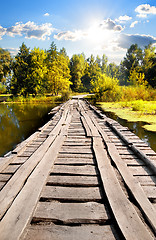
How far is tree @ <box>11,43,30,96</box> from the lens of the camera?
24656 mm

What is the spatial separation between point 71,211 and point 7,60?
34.4 meters

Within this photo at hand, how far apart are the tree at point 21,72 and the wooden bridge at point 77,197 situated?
24.6m

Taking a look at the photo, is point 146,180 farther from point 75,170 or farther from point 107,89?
point 107,89

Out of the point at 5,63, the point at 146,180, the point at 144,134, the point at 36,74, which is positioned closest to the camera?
the point at 146,180

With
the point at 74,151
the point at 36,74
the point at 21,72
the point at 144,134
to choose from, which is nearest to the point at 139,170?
the point at 74,151

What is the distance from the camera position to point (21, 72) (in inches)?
979

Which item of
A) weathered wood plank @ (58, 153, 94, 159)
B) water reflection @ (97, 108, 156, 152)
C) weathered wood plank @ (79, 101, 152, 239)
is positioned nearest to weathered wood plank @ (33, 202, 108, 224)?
weathered wood plank @ (79, 101, 152, 239)

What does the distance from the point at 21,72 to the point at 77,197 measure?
27.0 m

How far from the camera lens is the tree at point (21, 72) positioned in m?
24.7

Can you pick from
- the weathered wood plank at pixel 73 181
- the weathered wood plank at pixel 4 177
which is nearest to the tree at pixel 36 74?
the weathered wood plank at pixel 4 177

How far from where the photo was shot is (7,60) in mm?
29484

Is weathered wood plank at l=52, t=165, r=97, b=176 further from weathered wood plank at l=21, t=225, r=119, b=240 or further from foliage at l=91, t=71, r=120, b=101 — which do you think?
foliage at l=91, t=71, r=120, b=101

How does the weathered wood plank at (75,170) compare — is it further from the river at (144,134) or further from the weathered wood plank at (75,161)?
the river at (144,134)

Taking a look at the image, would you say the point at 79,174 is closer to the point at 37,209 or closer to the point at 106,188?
the point at 106,188
